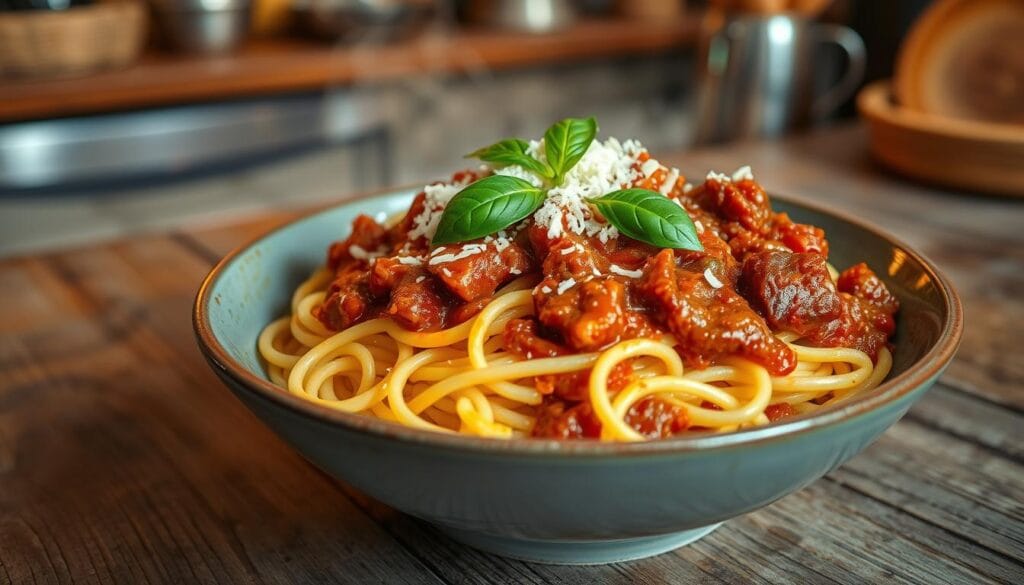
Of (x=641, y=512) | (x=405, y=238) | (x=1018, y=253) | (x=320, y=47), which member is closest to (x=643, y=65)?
(x=320, y=47)

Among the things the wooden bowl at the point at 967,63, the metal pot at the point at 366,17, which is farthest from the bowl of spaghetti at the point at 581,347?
the metal pot at the point at 366,17

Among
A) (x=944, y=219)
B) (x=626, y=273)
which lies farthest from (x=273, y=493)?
(x=944, y=219)

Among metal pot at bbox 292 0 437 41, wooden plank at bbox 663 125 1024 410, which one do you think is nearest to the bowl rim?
wooden plank at bbox 663 125 1024 410

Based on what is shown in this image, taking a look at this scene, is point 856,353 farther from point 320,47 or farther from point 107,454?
point 320,47

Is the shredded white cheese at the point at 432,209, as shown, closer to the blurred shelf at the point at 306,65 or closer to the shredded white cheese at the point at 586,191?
the shredded white cheese at the point at 586,191

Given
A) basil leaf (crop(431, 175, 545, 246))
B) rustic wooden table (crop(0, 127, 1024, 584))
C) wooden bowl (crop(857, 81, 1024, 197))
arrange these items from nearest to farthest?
rustic wooden table (crop(0, 127, 1024, 584)) < basil leaf (crop(431, 175, 545, 246)) < wooden bowl (crop(857, 81, 1024, 197))

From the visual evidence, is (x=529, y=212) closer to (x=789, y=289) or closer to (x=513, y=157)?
(x=513, y=157)

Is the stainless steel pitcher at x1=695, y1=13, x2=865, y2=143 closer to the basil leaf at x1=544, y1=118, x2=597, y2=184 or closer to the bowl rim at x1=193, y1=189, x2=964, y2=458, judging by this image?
the basil leaf at x1=544, y1=118, x2=597, y2=184
